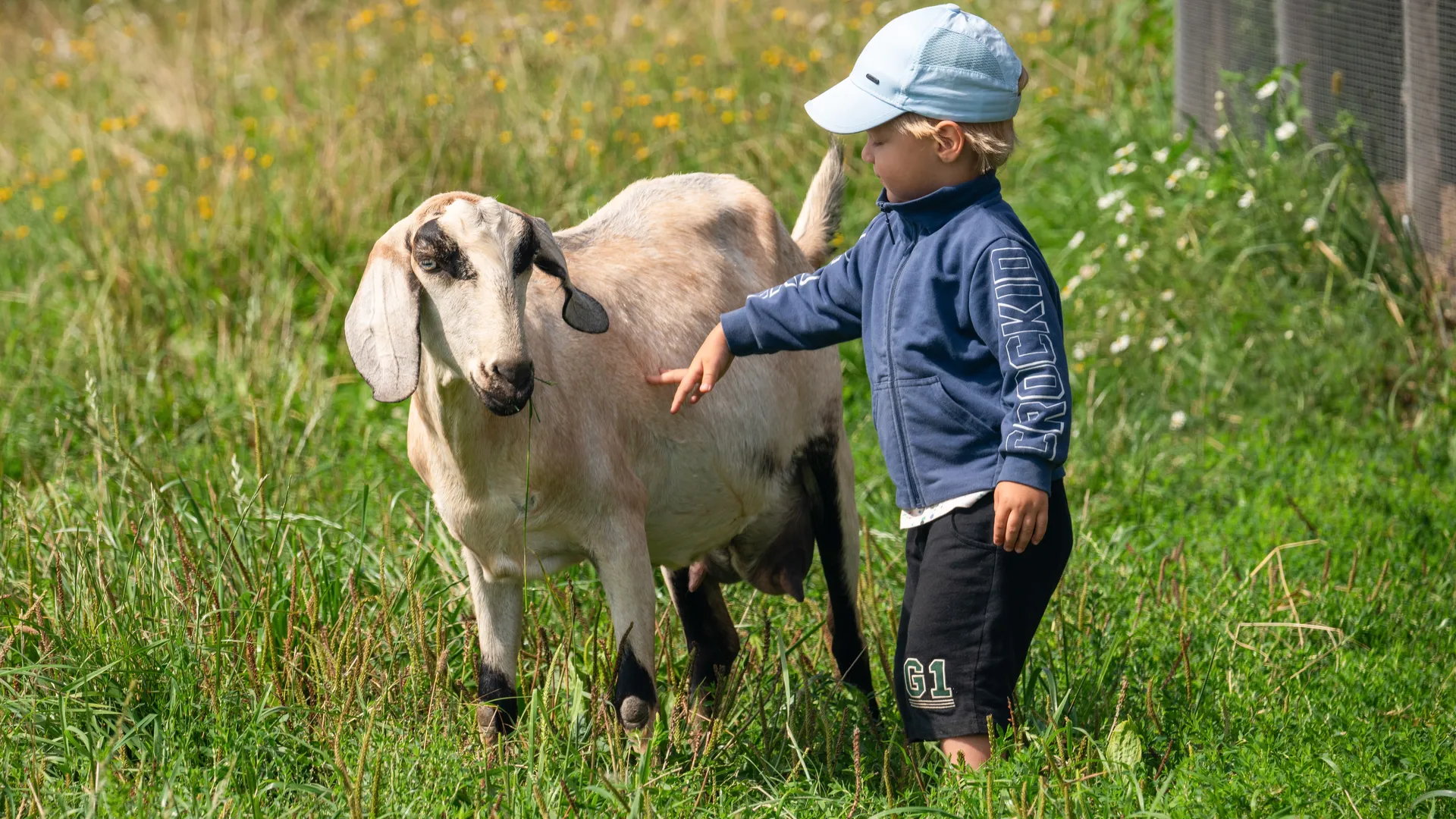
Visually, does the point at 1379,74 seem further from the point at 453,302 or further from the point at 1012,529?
the point at 453,302

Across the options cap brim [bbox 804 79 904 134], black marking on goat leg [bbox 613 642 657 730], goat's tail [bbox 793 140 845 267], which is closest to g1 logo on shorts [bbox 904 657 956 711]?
black marking on goat leg [bbox 613 642 657 730]

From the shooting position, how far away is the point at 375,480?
4.88m

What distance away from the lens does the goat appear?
2660mm

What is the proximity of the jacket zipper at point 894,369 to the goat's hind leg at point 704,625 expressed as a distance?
40.0 inches

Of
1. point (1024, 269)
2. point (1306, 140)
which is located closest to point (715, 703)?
point (1024, 269)

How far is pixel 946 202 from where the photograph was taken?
2.77 meters

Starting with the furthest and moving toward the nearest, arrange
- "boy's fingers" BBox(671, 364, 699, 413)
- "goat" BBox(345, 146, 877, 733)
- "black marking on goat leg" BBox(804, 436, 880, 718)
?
"black marking on goat leg" BBox(804, 436, 880, 718) < "boy's fingers" BBox(671, 364, 699, 413) < "goat" BBox(345, 146, 877, 733)

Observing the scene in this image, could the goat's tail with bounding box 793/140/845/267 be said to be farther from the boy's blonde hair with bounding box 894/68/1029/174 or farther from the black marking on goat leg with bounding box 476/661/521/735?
the black marking on goat leg with bounding box 476/661/521/735

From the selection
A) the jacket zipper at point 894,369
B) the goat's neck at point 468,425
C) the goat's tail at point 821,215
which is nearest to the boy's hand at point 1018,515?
the jacket zipper at point 894,369

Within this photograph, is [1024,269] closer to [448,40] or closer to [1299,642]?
[1299,642]

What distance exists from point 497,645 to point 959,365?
1212mm

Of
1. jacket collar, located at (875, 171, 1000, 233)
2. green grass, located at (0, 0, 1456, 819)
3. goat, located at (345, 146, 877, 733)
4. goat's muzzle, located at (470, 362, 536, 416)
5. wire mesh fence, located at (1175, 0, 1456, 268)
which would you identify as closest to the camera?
goat's muzzle, located at (470, 362, 536, 416)

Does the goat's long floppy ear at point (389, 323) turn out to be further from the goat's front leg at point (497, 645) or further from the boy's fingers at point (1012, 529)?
the boy's fingers at point (1012, 529)

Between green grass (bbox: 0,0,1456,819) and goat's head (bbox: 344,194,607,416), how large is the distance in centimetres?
64
